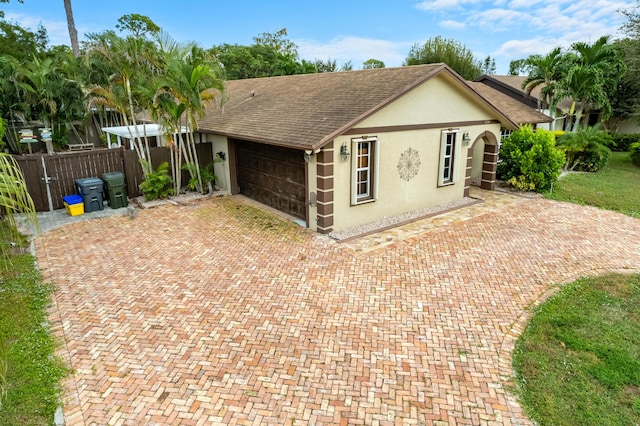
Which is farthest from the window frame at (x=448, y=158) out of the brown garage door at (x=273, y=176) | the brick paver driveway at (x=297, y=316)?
the brown garage door at (x=273, y=176)

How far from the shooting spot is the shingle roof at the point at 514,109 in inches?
747

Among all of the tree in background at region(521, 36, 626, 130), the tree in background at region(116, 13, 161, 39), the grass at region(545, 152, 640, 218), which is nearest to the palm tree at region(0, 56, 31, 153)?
the tree in background at region(116, 13, 161, 39)

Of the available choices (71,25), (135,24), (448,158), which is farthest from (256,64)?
(448,158)

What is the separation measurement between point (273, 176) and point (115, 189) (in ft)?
17.8

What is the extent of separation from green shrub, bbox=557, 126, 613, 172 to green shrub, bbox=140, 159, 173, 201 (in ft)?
61.2

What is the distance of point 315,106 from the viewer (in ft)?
40.8

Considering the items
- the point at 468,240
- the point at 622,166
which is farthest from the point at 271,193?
the point at 622,166

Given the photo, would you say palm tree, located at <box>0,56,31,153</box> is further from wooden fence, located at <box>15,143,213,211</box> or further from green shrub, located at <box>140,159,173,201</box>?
green shrub, located at <box>140,159,173,201</box>

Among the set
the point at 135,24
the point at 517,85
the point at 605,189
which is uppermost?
the point at 135,24

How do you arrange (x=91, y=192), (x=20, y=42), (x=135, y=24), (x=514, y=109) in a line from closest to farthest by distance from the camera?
(x=91, y=192) < (x=514, y=109) < (x=20, y=42) < (x=135, y=24)

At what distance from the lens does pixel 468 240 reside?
10.3 metres

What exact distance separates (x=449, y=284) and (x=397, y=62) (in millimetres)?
45101

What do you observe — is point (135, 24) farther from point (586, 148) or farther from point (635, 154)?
point (635, 154)

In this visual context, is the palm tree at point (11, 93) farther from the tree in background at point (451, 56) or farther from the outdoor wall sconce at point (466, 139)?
the tree in background at point (451, 56)
